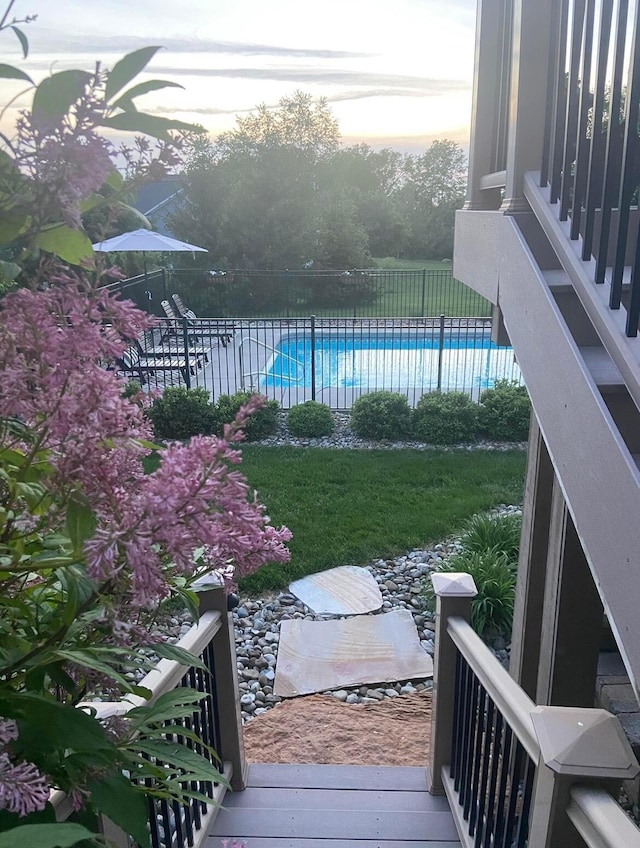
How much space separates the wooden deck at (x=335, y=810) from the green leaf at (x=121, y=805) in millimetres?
1826

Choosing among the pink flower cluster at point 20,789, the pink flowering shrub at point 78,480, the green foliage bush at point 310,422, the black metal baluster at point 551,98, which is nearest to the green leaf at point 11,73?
the pink flowering shrub at point 78,480

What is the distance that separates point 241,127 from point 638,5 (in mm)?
23669

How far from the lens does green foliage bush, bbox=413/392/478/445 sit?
25.5 ft

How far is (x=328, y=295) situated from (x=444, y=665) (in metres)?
21.2

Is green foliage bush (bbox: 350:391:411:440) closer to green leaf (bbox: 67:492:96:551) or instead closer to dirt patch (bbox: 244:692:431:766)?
dirt patch (bbox: 244:692:431:766)

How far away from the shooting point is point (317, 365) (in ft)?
47.5

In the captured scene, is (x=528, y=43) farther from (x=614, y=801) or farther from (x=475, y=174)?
(x=614, y=801)

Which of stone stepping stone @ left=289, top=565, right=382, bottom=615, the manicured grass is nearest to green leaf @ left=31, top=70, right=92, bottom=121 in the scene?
stone stepping stone @ left=289, top=565, right=382, bottom=615

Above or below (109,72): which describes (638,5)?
above

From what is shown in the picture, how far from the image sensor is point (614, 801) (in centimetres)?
116

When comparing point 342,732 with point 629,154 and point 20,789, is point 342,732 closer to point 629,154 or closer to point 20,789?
point 629,154

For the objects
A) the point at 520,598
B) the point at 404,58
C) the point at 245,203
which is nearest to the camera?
the point at 520,598

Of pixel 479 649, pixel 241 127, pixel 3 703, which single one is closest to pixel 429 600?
pixel 479 649

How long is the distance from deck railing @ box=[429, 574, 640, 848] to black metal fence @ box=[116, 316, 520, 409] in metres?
6.78
